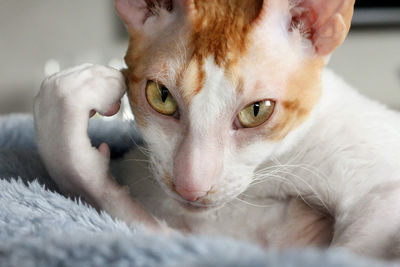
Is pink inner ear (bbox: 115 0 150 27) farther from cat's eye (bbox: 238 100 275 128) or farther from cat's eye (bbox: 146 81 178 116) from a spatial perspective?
cat's eye (bbox: 238 100 275 128)

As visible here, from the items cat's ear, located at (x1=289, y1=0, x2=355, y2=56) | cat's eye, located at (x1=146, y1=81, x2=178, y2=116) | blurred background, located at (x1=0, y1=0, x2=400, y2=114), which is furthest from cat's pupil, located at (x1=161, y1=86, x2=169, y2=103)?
blurred background, located at (x1=0, y1=0, x2=400, y2=114)

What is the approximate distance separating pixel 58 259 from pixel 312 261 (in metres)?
0.18

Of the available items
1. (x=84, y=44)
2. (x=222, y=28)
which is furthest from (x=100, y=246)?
(x=84, y=44)

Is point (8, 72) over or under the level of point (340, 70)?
under

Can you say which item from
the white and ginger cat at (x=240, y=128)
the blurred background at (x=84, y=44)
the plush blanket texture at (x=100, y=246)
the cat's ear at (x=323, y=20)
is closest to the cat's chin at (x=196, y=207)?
the white and ginger cat at (x=240, y=128)

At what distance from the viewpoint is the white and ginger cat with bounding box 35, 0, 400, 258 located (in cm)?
69

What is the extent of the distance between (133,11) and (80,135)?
0.22 metres

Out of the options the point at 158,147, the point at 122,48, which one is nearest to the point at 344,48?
the point at 122,48

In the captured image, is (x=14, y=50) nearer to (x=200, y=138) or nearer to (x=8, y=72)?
(x=8, y=72)

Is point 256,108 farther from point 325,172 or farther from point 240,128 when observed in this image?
point 325,172

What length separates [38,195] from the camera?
0.67 m

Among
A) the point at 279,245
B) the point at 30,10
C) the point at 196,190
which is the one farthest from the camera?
the point at 30,10

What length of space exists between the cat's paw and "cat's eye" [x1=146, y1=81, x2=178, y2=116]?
51 millimetres

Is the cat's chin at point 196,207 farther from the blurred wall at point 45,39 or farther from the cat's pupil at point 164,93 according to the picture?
the blurred wall at point 45,39
